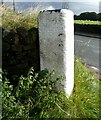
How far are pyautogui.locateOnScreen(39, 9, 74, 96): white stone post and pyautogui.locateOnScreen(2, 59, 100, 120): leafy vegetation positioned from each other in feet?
0.50

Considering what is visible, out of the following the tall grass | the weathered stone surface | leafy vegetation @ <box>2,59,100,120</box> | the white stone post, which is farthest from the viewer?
the tall grass

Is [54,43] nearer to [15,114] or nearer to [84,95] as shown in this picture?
[84,95]

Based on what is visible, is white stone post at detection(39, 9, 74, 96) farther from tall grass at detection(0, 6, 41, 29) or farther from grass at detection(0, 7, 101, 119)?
tall grass at detection(0, 6, 41, 29)

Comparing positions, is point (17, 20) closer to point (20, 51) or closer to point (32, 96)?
point (20, 51)

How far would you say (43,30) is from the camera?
5.45 m

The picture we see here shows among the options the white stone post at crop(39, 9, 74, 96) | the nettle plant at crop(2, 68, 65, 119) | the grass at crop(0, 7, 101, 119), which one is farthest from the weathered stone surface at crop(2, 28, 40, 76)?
the nettle plant at crop(2, 68, 65, 119)

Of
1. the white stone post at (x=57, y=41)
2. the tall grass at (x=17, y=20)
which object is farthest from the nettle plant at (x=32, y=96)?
the tall grass at (x=17, y=20)

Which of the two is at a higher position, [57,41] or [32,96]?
[57,41]

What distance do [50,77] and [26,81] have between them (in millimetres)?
416

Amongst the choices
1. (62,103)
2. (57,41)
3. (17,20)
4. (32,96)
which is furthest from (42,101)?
(17,20)

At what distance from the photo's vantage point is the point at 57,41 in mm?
5324

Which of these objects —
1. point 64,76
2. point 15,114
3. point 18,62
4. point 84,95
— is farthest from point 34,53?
point 15,114

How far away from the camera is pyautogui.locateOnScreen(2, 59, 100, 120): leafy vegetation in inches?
185

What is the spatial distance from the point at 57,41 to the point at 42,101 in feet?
3.19
